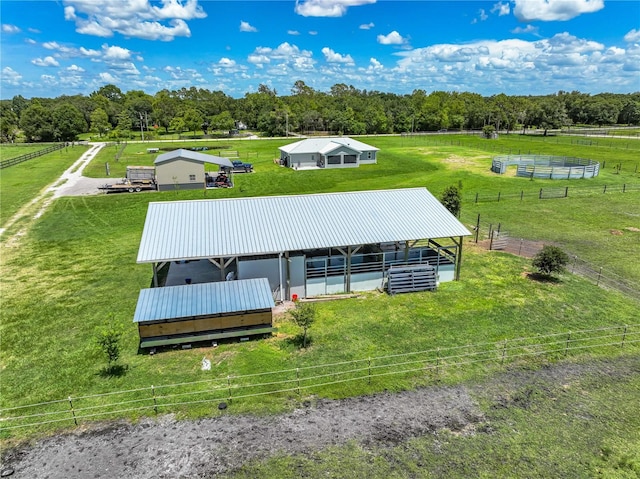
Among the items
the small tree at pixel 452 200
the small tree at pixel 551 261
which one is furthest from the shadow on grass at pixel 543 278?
the small tree at pixel 452 200

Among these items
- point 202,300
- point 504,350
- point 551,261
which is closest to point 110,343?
point 202,300

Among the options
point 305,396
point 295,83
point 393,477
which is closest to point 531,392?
point 393,477

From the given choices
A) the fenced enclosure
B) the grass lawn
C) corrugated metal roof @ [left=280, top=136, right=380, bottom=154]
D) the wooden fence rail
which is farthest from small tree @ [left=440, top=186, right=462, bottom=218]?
the wooden fence rail

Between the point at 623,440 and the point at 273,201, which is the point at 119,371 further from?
the point at 623,440

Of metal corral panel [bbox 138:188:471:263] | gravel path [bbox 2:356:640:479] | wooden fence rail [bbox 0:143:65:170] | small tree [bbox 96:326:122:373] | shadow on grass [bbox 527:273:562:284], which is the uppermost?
metal corral panel [bbox 138:188:471:263]

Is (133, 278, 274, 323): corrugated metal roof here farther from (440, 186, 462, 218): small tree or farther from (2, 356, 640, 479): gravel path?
(440, 186, 462, 218): small tree

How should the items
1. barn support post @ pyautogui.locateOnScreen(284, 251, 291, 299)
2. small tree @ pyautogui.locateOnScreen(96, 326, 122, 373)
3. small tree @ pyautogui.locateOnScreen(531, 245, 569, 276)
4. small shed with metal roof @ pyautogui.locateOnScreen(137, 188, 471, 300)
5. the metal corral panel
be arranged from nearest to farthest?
small tree @ pyautogui.locateOnScreen(96, 326, 122, 373)
the metal corral panel
small shed with metal roof @ pyautogui.locateOnScreen(137, 188, 471, 300)
barn support post @ pyautogui.locateOnScreen(284, 251, 291, 299)
small tree @ pyautogui.locateOnScreen(531, 245, 569, 276)

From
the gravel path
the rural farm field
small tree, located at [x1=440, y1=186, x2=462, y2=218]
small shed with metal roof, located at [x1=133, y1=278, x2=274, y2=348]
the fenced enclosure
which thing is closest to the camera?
the gravel path

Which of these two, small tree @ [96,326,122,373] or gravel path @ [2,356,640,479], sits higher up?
small tree @ [96,326,122,373]
